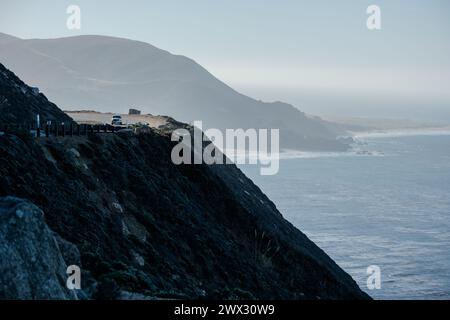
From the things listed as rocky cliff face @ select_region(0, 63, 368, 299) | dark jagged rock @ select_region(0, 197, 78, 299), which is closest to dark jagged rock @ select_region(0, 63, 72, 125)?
rocky cliff face @ select_region(0, 63, 368, 299)

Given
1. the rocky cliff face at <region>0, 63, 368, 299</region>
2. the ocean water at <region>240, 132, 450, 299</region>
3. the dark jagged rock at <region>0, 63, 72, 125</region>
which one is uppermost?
the dark jagged rock at <region>0, 63, 72, 125</region>

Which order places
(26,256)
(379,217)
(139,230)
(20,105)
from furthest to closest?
(379,217)
(20,105)
(139,230)
(26,256)

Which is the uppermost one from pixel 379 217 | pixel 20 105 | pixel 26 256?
pixel 20 105

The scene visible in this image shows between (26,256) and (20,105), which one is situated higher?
(20,105)

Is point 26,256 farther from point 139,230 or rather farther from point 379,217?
point 379,217

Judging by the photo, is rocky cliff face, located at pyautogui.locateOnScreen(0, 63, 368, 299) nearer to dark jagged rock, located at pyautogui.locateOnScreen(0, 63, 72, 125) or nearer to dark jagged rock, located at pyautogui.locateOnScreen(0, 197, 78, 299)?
dark jagged rock, located at pyautogui.locateOnScreen(0, 197, 78, 299)

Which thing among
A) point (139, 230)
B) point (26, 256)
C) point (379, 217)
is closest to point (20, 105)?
point (139, 230)

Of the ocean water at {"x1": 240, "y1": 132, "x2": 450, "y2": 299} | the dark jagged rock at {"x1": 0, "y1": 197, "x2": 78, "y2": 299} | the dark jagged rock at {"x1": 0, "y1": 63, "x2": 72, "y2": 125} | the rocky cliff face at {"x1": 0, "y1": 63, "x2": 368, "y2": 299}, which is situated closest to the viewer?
the dark jagged rock at {"x1": 0, "y1": 197, "x2": 78, "y2": 299}

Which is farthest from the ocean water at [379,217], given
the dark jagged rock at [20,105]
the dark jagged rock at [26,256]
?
the dark jagged rock at [26,256]
